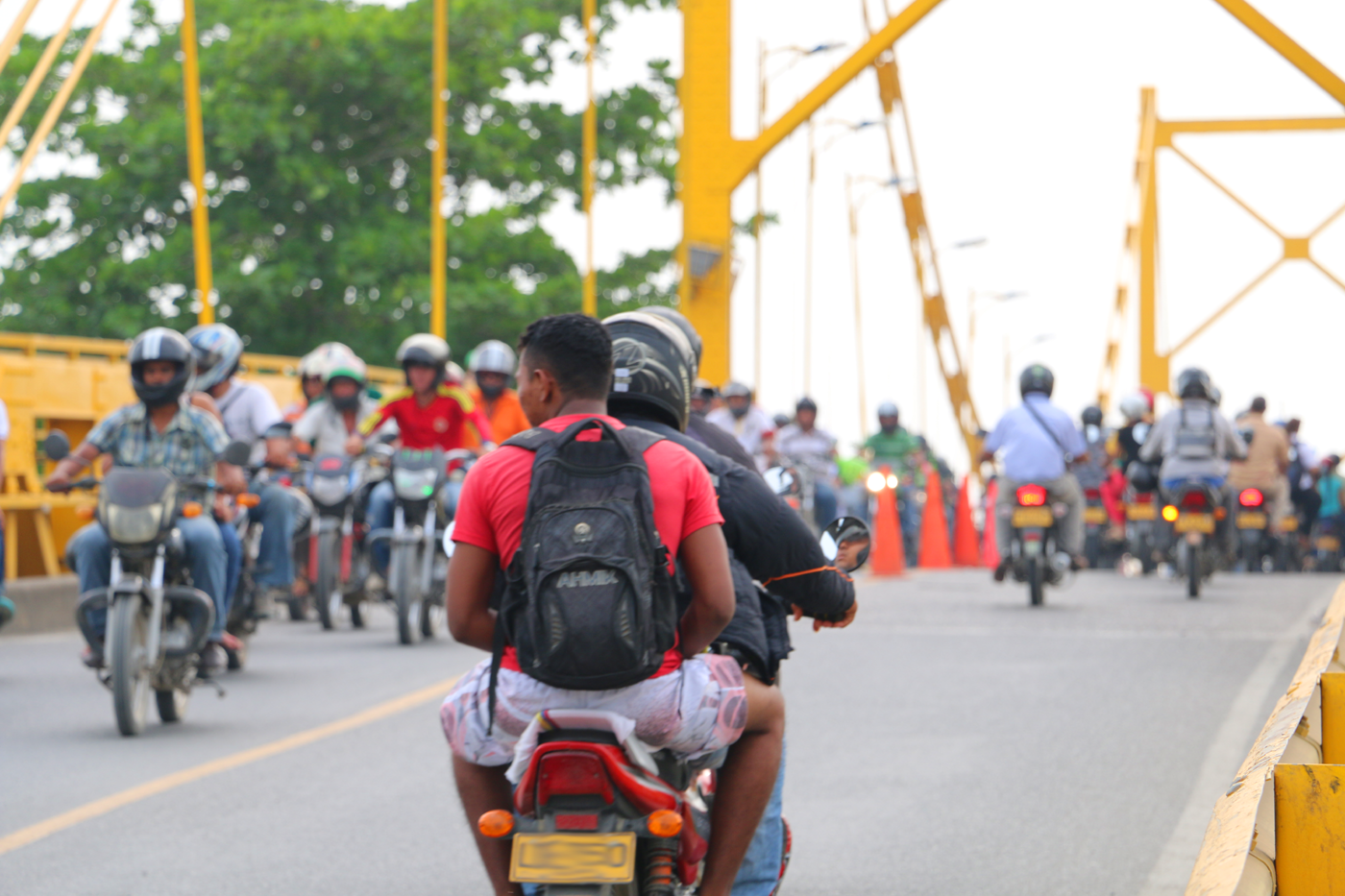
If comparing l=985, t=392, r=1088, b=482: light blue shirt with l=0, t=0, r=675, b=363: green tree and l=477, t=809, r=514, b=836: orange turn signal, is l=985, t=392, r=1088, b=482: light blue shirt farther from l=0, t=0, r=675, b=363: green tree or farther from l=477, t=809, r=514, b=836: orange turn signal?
l=0, t=0, r=675, b=363: green tree

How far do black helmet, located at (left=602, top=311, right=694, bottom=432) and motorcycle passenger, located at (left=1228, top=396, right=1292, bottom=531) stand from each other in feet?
58.9

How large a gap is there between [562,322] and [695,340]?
3.07 feet

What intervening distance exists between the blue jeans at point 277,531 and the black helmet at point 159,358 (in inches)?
102

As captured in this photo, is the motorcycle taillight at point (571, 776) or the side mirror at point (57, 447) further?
the side mirror at point (57, 447)

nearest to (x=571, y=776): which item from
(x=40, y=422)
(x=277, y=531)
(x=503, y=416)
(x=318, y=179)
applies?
(x=277, y=531)

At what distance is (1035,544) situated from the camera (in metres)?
14.8

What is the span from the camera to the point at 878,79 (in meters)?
62.8

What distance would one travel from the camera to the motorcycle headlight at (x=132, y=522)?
758cm

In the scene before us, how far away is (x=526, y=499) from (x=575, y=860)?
67 cm

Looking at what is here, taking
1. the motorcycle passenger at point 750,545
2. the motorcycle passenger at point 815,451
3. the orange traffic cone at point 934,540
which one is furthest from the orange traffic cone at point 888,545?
the motorcycle passenger at point 750,545

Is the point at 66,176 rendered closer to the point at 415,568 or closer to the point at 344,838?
the point at 415,568

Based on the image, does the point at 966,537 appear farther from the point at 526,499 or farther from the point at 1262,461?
the point at 526,499

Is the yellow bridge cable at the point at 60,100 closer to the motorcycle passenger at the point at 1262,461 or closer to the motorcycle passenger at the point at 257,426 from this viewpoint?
the motorcycle passenger at the point at 257,426

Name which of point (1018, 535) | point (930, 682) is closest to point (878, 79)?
point (1018, 535)
